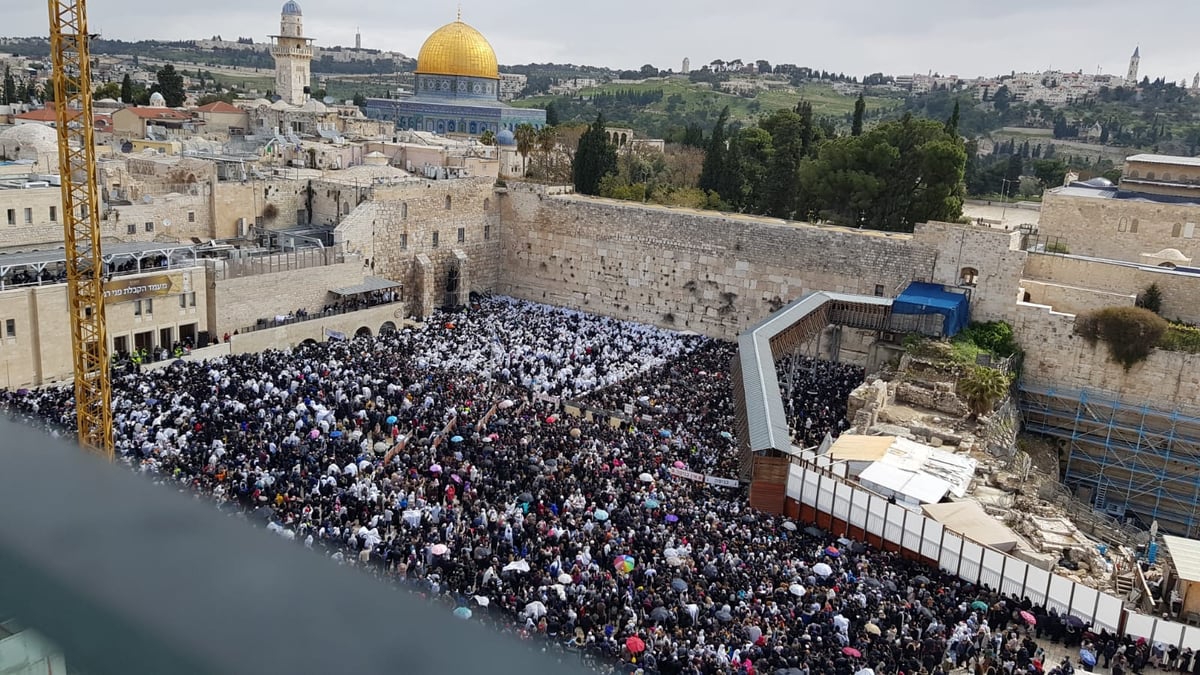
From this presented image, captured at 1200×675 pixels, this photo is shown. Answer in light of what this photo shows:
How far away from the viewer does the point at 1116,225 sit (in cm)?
2628

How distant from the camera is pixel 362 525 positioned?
12852mm

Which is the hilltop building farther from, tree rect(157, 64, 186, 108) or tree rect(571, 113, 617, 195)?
tree rect(571, 113, 617, 195)

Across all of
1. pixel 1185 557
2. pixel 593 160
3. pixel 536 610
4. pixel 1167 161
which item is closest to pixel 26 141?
pixel 593 160

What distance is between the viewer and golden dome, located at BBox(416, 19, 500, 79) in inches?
2052

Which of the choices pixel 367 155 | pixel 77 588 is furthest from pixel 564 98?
pixel 77 588

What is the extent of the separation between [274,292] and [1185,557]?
66.3 feet

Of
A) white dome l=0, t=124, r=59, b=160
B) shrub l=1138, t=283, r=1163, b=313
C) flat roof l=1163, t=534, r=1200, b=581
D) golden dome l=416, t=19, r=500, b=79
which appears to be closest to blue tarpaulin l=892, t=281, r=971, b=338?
shrub l=1138, t=283, r=1163, b=313

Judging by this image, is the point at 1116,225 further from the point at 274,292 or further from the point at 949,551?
the point at 274,292

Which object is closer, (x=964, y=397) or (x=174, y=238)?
(x=964, y=397)

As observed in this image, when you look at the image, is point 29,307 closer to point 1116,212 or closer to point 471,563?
point 471,563

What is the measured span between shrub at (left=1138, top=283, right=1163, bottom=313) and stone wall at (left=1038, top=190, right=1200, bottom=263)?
332 cm

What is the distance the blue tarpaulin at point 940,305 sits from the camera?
73.3ft

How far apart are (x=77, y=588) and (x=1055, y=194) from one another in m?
29.7

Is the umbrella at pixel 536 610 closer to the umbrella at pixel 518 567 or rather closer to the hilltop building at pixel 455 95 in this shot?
the umbrella at pixel 518 567
